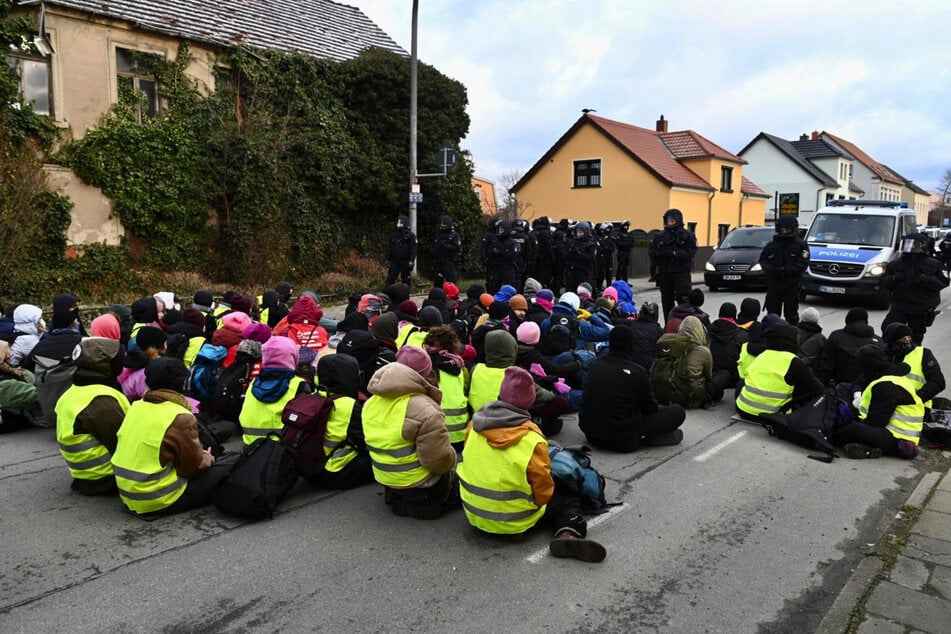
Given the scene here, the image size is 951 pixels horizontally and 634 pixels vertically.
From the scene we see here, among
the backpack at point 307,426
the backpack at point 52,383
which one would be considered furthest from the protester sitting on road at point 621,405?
the backpack at point 52,383

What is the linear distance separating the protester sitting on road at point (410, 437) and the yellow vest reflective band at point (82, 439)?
1.99m

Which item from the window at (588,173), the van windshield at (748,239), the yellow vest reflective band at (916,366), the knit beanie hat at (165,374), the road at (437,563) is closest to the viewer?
the road at (437,563)

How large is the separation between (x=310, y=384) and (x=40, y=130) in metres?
12.1

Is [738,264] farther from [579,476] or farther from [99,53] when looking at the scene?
[99,53]

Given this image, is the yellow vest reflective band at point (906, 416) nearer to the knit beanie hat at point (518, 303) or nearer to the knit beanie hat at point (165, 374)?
the knit beanie hat at point (518, 303)

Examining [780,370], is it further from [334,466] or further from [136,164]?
[136,164]

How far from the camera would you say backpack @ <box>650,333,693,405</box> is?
7.92 metres

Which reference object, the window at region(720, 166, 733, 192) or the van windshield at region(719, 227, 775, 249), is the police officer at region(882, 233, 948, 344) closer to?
the van windshield at region(719, 227, 775, 249)

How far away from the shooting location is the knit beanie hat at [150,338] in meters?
6.20

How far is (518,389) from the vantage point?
4.61 m

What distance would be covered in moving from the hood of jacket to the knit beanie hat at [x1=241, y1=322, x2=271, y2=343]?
2666 mm

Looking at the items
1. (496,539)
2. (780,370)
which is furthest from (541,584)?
(780,370)

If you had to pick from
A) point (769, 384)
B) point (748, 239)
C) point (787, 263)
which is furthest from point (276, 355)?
point (748, 239)

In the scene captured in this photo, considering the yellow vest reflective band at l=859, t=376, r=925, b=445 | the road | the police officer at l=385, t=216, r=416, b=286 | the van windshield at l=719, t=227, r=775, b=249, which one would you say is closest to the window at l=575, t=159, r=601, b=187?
the van windshield at l=719, t=227, r=775, b=249
